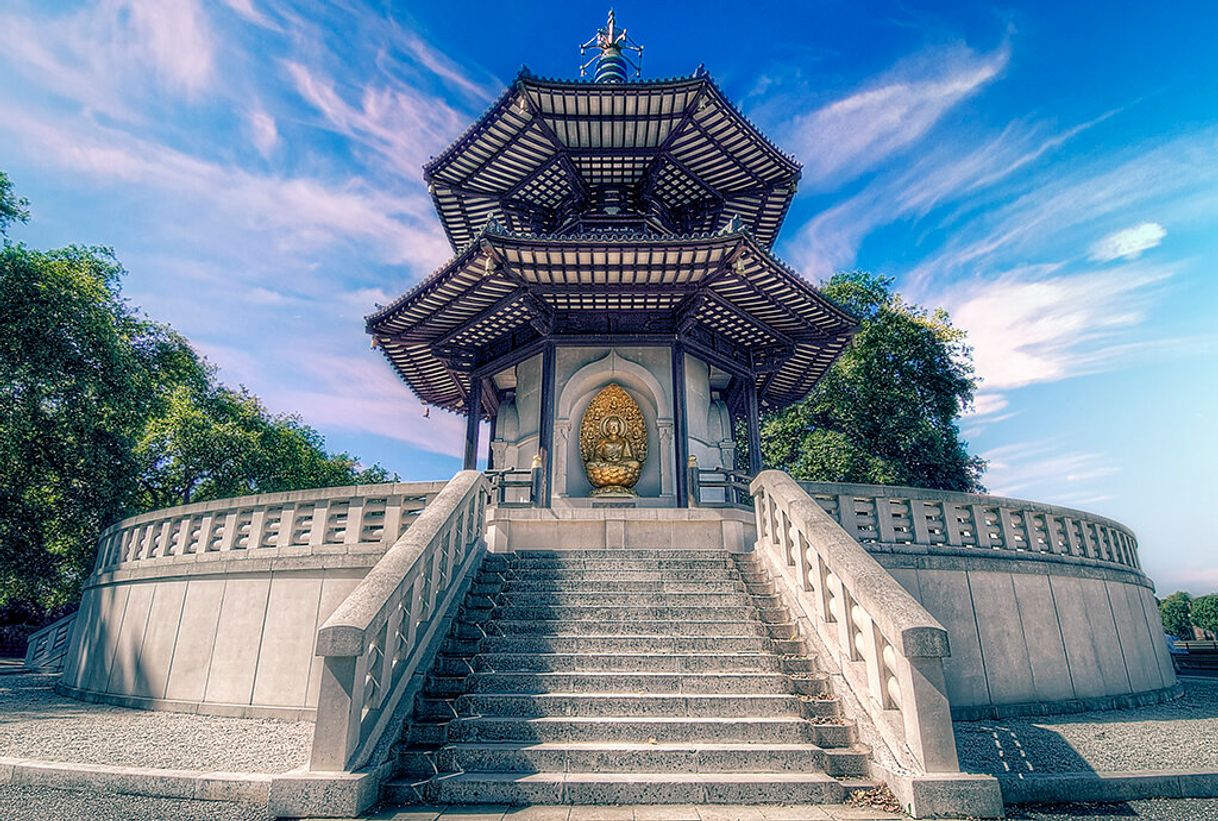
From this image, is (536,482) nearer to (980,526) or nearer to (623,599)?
(623,599)

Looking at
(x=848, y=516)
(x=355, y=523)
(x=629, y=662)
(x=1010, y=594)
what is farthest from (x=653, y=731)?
(x=1010, y=594)

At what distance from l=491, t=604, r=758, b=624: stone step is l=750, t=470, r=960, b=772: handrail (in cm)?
78

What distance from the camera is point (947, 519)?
371 inches

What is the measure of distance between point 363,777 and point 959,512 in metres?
8.95

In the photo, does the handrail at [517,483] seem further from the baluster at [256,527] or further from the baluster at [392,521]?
the baluster at [256,527]

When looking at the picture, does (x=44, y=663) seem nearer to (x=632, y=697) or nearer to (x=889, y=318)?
(x=632, y=697)

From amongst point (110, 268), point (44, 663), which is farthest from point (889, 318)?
point (44, 663)

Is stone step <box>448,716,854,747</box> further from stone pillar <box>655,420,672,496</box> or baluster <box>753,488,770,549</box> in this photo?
stone pillar <box>655,420,672,496</box>

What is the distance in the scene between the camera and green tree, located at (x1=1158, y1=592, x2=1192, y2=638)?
66.7m

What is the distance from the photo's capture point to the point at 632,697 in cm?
564

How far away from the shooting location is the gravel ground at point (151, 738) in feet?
19.1

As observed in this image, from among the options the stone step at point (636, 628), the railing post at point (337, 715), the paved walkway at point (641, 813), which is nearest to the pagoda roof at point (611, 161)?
the stone step at point (636, 628)

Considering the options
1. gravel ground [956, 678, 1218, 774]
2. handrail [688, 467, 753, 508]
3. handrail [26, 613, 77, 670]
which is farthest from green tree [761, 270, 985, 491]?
handrail [26, 613, 77, 670]

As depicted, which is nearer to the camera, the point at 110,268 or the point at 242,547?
the point at 242,547
